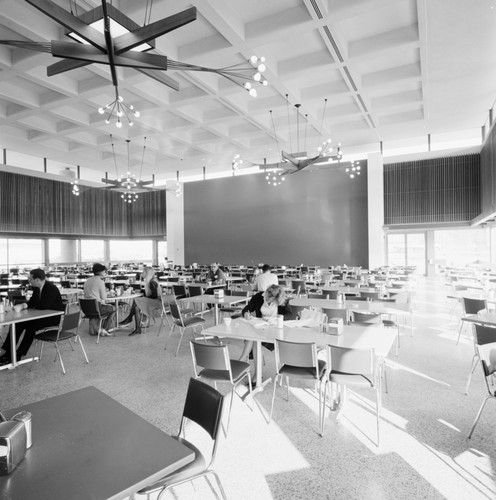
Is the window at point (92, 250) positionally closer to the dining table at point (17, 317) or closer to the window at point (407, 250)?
the dining table at point (17, 317)

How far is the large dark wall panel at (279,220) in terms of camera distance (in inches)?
671

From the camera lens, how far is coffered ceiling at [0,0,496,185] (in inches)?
271

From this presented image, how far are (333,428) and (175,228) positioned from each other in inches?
737

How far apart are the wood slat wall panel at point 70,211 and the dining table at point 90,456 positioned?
58.6 feet

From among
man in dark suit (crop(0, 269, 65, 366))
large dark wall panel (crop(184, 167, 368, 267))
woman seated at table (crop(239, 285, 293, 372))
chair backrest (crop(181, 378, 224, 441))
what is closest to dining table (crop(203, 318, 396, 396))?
woman seated at table (crop(239, 285, 293, 372))

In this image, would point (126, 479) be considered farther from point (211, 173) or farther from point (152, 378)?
point (211, 173)

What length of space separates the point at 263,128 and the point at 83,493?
12.7 m

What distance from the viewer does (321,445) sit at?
3.16 metres

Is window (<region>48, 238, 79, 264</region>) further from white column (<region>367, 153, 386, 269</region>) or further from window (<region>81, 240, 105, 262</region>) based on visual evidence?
white column (<region>367, 153, 386, 269</region>)

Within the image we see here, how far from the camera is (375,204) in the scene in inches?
653

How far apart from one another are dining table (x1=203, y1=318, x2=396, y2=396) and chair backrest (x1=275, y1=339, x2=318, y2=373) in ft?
0.72

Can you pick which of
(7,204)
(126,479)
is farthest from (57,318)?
(7,204)

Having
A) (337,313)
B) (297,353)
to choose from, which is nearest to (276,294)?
(337,313)

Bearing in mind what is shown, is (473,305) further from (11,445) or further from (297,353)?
(11,445)
